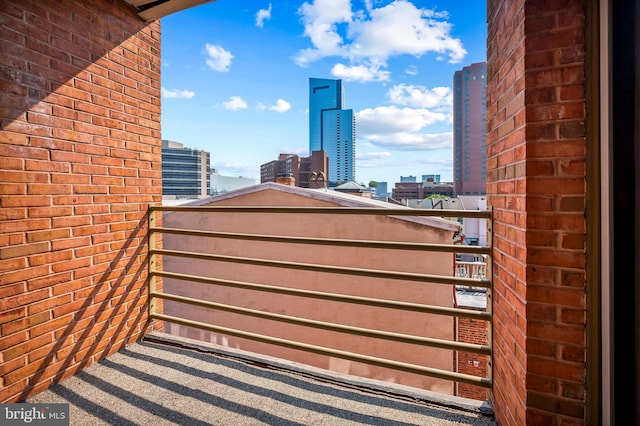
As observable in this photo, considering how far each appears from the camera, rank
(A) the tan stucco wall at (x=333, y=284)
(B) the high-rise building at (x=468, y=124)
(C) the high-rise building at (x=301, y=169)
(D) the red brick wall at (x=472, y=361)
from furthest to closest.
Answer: (B) the high-rise building at (x=468, y=124), (C) the high-rise building at (x=301, y=169), (D) the red brick wall at (x=472, y=361), (A) the tan stucco wall at (x=333, y=284)

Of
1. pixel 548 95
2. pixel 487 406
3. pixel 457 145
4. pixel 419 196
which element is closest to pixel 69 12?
pixel 548 95

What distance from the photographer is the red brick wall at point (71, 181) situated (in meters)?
1.57

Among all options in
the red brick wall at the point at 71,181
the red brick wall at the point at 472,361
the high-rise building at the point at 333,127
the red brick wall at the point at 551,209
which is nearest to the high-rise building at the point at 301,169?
the red brick wall at the point at 472,361

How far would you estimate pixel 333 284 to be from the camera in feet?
21.3

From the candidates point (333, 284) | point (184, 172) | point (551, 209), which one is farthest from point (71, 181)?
point (184, 172)

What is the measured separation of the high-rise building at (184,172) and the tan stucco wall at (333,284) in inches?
2490

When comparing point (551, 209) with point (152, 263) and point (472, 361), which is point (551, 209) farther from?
point (472, 361)

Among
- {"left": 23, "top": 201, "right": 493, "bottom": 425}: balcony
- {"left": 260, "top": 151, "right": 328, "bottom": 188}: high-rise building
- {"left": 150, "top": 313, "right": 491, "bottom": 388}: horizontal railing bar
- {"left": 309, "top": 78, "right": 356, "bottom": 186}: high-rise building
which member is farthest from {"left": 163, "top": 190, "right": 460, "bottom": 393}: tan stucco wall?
{"left": 309, "top": 78, "right": 356, "bottom": 186}: high-rise building

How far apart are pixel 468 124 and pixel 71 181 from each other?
295ft

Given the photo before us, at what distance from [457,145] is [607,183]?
87.6m

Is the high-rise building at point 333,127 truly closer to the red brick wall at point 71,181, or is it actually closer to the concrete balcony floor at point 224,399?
the red brick wall at point 71,181

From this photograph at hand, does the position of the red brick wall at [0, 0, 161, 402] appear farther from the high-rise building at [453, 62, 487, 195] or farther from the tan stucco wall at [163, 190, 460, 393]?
the high-rise building at [453, 62, 487, 195]

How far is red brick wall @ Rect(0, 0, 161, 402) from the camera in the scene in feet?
5.16

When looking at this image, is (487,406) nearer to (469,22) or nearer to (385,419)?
(385,419)
